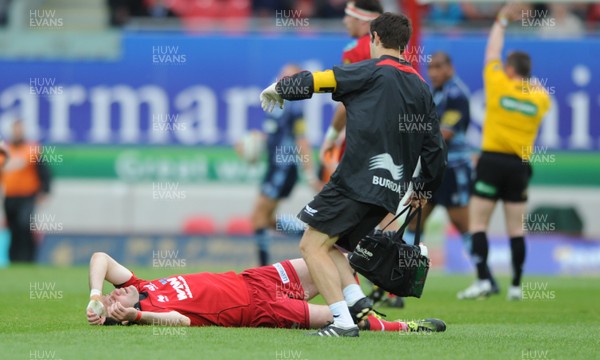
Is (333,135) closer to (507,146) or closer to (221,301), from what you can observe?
(507,146)

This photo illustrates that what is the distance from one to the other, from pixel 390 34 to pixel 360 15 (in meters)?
2.92

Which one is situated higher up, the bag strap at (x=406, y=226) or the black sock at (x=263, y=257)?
the bag strap at (x=406, y=226)

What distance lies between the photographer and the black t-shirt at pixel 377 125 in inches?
342

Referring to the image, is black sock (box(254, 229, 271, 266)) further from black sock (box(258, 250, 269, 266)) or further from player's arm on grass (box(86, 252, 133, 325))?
player's arm on grass (box(86, 252, 133, 325))

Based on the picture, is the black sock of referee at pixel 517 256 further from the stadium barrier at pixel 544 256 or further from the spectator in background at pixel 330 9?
the spectator in background at pixel 330 9

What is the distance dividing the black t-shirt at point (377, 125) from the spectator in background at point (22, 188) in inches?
473

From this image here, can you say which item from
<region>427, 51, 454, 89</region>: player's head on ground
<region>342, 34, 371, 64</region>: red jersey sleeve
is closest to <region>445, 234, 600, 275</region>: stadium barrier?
<region>427, 51, 454, 89</region>: player's head on ground

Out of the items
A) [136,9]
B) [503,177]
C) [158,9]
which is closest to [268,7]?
[158,9]

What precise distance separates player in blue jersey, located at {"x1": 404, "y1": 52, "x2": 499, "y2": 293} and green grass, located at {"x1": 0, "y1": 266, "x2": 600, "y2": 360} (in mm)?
2210

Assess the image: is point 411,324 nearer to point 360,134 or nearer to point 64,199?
point 360,134

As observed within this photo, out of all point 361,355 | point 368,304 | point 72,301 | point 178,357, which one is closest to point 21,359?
A: point 178,357

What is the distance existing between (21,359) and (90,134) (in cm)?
1351

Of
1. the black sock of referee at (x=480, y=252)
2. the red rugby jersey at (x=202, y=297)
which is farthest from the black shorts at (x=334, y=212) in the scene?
the black sock of referee at (x=480, y=252)

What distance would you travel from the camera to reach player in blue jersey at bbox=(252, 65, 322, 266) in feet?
54.3
